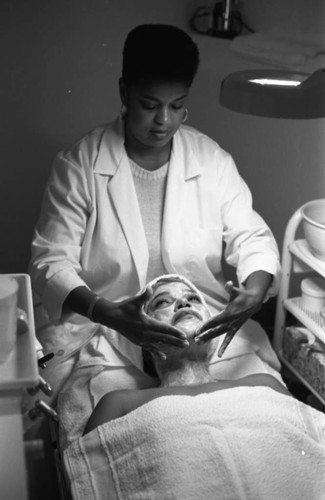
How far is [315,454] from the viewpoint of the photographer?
1507mm

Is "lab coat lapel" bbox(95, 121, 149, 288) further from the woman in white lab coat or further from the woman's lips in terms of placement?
the woman's lips

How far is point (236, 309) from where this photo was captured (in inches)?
69.6

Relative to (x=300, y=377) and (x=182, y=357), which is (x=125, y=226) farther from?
(x=300, y=377)

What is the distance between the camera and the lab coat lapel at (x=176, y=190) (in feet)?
6.18

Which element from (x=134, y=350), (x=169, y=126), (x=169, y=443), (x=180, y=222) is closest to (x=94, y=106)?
(x=169, y=126)

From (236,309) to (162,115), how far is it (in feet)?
1.58

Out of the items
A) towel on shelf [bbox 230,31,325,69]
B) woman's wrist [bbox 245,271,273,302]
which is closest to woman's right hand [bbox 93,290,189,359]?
woman's wrist [bbox 245,271,273,302]

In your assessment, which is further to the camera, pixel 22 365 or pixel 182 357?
pixel 182 357

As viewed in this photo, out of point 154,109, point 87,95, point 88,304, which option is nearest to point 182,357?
point 88,304

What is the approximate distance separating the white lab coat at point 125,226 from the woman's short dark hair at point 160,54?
191 mm

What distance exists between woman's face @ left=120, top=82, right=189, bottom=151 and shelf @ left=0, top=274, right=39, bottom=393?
0.66m

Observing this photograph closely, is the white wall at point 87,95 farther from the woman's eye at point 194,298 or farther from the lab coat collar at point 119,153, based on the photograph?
the woman's eye at point 194,298

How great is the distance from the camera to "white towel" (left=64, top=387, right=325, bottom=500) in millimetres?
1423

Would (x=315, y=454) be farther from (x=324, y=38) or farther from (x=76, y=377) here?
(x=324, y=38)
